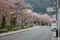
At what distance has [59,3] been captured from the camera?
23.5 metres

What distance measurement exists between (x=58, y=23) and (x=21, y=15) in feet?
162

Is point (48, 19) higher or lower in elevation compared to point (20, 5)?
lower

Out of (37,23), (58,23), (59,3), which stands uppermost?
(59,3)

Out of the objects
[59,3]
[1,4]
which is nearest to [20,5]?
[1,4]

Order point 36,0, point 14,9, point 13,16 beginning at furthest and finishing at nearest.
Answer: point 36,0 → point 13,16 → point 14,9

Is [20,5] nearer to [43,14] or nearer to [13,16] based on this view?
[13,16]

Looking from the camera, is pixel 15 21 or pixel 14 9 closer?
pixel 14 9

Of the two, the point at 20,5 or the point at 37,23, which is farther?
the point at 37,23

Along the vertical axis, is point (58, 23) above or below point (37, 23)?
above

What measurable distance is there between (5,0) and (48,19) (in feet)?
306

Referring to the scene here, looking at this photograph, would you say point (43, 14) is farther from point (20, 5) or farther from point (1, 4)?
point (1, 4)

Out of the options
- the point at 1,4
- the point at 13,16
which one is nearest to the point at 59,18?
the point at 1,4

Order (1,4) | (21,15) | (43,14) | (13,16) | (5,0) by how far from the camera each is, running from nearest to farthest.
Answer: (1,4) < (5,0) < (13,16) < (21,15) < (43,14)

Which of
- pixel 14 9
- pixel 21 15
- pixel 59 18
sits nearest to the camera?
pixel 59 18
